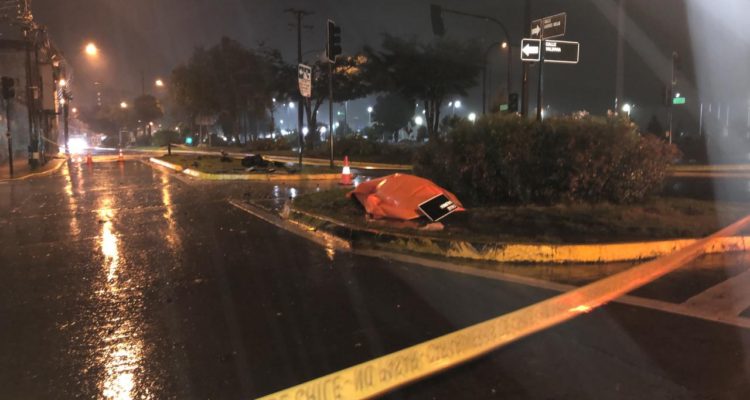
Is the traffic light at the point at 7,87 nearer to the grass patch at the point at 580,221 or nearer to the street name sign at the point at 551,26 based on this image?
the grass patch at the point at 580,221

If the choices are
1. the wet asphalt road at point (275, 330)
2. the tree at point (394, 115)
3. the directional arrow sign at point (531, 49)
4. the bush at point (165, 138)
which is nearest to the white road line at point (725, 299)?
the wet asphalt road at point (275, 330)

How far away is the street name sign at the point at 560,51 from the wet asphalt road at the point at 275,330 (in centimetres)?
672

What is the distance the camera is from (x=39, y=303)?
5.79 metres

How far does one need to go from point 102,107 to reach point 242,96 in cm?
5969

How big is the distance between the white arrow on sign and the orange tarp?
3.83 m

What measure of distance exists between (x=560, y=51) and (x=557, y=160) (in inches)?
129

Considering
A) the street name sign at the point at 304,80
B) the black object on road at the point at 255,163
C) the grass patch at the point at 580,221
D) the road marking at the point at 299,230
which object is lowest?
the road marking at the point at 299,230

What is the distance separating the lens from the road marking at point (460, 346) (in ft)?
12.6

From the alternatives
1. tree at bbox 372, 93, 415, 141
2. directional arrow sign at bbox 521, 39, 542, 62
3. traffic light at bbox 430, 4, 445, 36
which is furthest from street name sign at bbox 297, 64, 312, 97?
tree at bbox 372, 93, 415, 141

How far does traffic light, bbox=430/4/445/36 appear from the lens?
762 inches

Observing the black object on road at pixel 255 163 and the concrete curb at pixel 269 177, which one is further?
the black object on road at pixel 255 163

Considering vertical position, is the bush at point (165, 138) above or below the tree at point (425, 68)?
below

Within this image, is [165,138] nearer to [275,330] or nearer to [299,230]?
[299,230]

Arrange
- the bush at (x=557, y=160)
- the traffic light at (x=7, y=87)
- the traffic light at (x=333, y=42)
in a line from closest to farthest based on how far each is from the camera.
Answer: the bush at (x=557, y=160)
the traffic light at (x=333, y=42)
the traffic light at (x=7, y=87)
